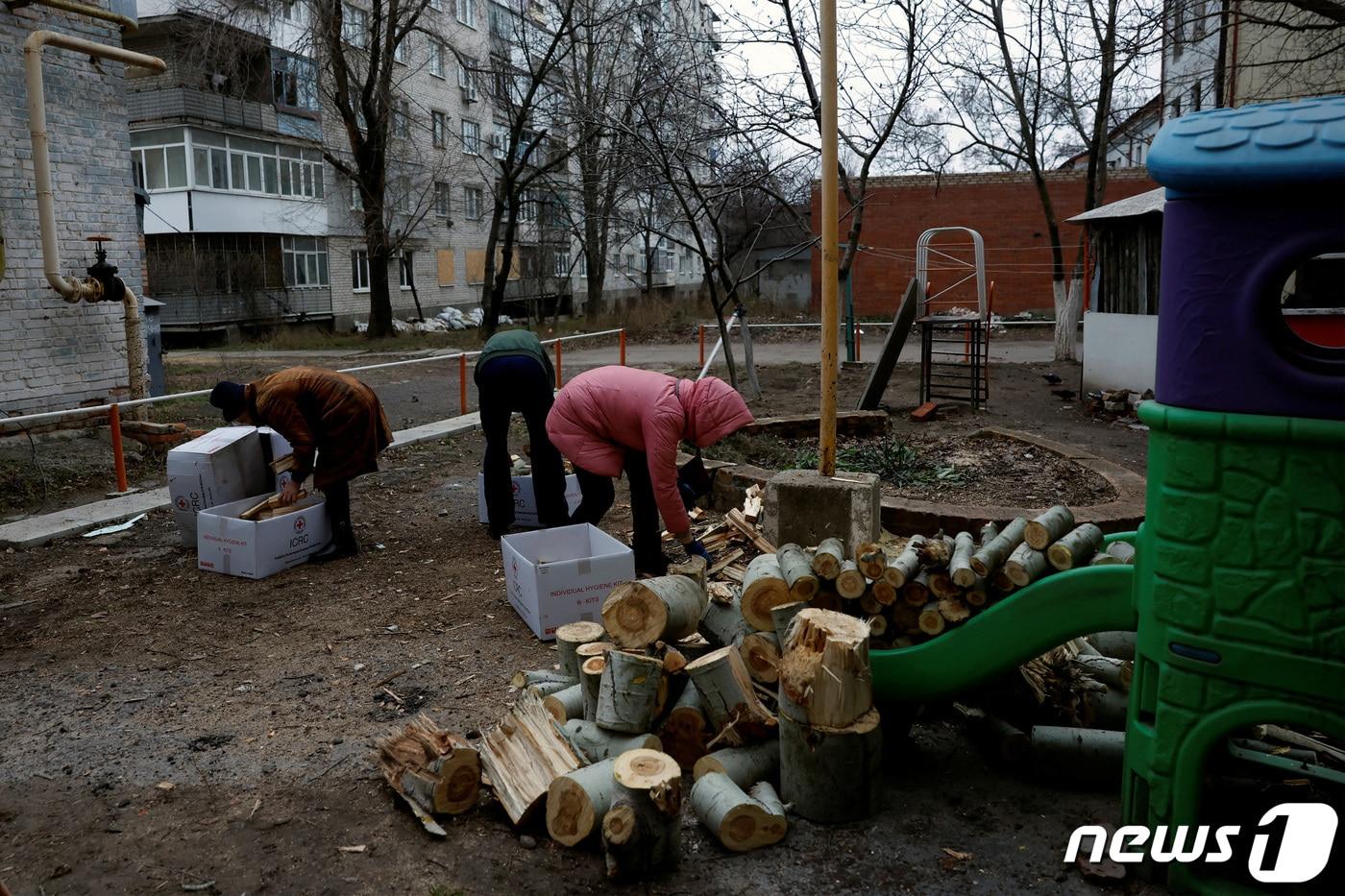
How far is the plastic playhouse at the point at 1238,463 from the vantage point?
8.19 ft

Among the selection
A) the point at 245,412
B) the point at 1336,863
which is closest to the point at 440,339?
the point at 245,412

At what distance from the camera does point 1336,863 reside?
2.93 metres

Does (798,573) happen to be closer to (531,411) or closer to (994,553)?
(994,553)

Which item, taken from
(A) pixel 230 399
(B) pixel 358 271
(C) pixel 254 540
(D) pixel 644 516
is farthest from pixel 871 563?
(B) pixel 358 271

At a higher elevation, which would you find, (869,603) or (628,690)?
(869,603)

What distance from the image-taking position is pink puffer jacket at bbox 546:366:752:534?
4.81 meters

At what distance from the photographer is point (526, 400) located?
6.27m

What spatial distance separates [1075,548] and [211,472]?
5184mm

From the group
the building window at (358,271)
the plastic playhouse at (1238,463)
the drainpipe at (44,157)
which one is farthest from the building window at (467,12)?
the plastic playhouse at (1238,463)

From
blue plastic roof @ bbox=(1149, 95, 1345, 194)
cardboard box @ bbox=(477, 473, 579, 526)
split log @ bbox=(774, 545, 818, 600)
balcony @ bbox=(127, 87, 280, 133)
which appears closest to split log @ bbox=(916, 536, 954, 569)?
split log @ bbox=(774, 545, 818, 600)

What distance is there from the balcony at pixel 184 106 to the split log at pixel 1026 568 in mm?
28332

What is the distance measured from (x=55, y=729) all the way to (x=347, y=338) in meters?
24.1

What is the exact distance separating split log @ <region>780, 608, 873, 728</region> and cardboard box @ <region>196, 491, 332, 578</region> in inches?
151

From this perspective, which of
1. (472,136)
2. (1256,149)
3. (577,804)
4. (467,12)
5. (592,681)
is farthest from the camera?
(472,136)
